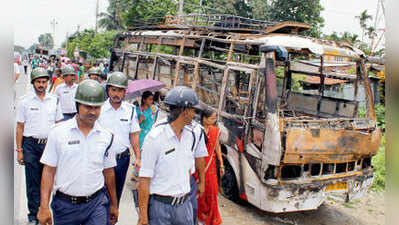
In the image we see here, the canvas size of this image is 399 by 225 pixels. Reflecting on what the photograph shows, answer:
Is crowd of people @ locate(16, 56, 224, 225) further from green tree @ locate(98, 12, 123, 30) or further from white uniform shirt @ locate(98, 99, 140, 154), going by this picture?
green tree @ locate(98, 12, 123, 30)

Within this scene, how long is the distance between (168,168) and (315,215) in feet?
12.1

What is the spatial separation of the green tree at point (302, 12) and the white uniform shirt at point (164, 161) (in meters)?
29.9

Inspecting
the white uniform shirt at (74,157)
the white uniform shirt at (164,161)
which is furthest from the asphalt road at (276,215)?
the white uniform shirt at (164,161)

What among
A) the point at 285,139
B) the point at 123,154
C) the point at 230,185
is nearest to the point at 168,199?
the point at 123,154

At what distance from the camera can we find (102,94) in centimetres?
278

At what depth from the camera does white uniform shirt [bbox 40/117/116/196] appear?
8.70 ft

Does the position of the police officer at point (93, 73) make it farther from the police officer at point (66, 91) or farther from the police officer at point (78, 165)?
the police officer at point (78, 165)

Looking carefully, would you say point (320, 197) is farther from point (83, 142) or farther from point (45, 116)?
point (45, 116)

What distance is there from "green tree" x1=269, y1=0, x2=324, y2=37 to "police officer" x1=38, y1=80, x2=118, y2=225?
30055mm

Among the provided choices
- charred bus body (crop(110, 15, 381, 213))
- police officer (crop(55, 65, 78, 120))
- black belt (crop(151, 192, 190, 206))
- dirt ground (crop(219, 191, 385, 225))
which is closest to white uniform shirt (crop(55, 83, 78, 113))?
police officer (crop(55, 65, 78, 120))

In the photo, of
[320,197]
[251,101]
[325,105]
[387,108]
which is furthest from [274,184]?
[387,108]

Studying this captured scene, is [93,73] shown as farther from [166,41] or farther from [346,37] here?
[346,37]

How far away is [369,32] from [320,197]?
125 ft

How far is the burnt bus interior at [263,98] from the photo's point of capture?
465cm
